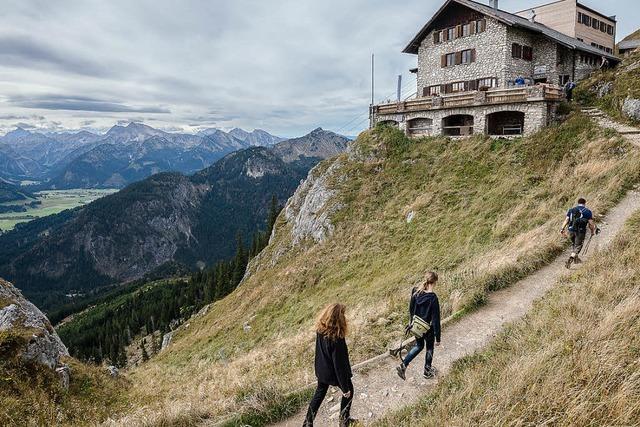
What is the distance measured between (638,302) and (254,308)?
89.2ft

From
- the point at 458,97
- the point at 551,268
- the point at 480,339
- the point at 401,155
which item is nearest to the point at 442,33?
the point at 458,97

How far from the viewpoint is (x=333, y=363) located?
7.00m

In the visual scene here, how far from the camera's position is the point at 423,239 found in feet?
76.7

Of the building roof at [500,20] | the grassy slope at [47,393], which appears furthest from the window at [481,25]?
the grassy slope at [47,393]

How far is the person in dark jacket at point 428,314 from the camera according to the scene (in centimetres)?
861

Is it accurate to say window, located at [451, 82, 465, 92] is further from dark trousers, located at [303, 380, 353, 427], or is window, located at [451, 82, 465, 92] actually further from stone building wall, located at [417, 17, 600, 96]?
dark trousers, located at [303, 380, 353, 427]

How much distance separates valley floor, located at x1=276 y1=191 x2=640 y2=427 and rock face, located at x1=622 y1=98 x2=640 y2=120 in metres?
16.3

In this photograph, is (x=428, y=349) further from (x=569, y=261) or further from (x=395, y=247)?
(x=395, y=247)

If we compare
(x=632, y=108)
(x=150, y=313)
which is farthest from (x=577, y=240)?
(x=150, y=313)

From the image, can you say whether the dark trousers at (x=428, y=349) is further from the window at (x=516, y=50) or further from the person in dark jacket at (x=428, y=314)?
the window at (x=516, y=50)

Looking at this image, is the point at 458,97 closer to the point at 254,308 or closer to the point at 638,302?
the point at 254,308

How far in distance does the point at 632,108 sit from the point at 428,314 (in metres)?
27.4

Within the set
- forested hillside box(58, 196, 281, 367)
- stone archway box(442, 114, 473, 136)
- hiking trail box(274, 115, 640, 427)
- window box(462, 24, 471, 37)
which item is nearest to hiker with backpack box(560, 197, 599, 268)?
hiking trail box(274, 115, 640, 427)

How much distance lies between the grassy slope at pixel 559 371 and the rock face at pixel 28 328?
47.7 ft
